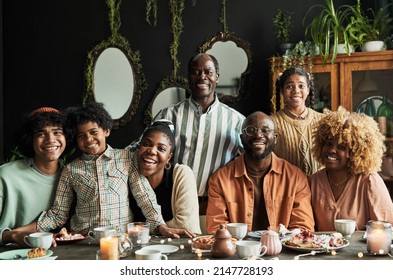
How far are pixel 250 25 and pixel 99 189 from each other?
2684 millimetres

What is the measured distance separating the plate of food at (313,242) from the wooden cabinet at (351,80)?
2.08 m

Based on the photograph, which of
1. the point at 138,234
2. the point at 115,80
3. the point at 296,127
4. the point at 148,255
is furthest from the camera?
the point at 115,80

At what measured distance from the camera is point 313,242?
6.72ft

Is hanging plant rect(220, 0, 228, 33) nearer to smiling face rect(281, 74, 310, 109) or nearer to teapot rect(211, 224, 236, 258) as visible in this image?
smiling face rect(281, 74, 310, 109)

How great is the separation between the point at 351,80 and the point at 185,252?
2.60m

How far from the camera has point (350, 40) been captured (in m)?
4.02

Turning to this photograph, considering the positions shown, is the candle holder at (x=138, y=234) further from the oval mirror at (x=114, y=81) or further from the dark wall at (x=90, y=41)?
the oval mirror at (x=114, y=81)

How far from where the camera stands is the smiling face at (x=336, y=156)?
107 inches

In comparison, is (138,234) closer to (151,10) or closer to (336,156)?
(336,156)

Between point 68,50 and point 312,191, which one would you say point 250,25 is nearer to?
point 68,50

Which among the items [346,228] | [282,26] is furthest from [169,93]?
[346,228]

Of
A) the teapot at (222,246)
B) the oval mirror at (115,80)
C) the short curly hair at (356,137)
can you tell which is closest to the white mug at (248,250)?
the teapot at (222,246)

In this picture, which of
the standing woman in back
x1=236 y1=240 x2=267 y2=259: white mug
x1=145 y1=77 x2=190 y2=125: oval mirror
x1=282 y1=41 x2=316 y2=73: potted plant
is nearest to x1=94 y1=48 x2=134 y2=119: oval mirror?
x1=145 y1=77 x2=190 y2=125: oval mirror
